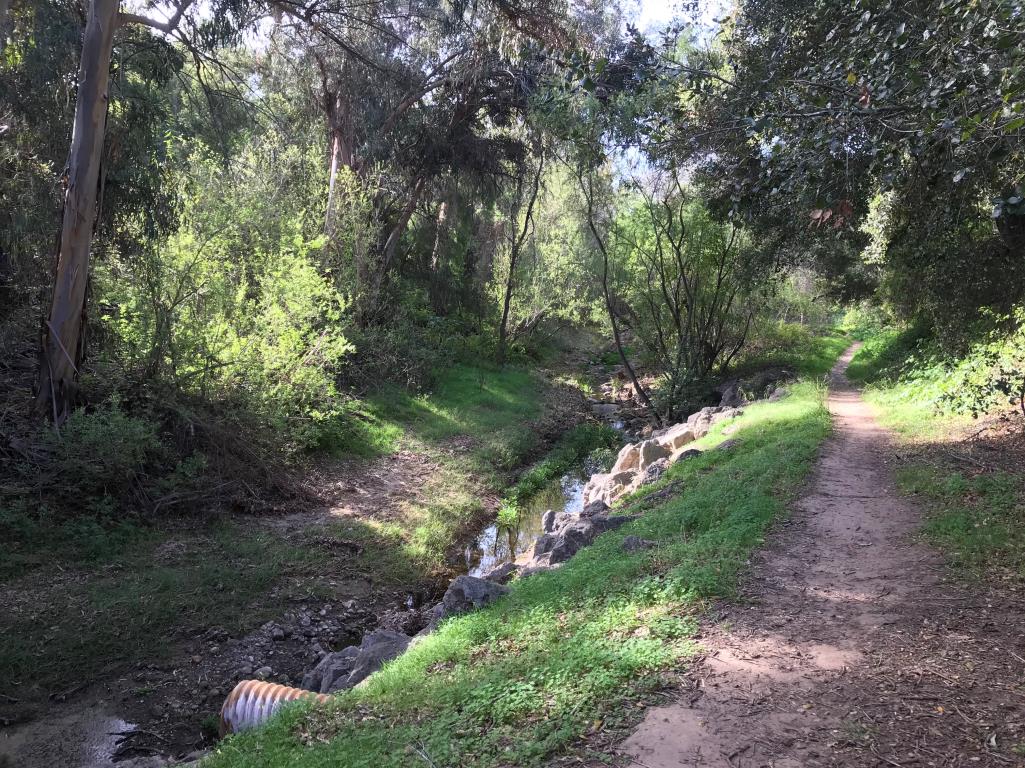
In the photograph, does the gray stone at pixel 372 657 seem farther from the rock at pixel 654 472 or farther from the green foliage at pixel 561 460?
the green foliage at pixel 561 460

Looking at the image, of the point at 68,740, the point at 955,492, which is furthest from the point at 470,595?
the point at 955,492

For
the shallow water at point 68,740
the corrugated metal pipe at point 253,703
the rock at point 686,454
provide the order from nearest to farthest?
the corrugated metal pipe at point 253,703, the shallow water at point 68,740, the rock at point 686,454

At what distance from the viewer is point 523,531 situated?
487 inches

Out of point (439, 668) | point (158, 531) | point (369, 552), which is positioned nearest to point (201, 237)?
point (158, 531)

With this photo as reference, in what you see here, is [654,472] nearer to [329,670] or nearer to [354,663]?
[354,663]

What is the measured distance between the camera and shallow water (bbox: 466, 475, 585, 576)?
11000 millimetres

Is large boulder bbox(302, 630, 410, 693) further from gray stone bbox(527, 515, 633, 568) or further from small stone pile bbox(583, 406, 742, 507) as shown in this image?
small stone pile bbox(583, 406, 742, 507)

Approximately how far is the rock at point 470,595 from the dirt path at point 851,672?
8.20 ft

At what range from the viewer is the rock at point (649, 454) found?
41.6 ft

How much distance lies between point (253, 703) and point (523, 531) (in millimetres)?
7287

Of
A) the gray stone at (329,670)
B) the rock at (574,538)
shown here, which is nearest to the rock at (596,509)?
the rock at (574,538)

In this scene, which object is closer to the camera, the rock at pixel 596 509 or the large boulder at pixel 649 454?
the rock at pixel 596 509

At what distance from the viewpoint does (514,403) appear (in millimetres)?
20172

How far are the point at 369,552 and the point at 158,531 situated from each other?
2881 millimetres
